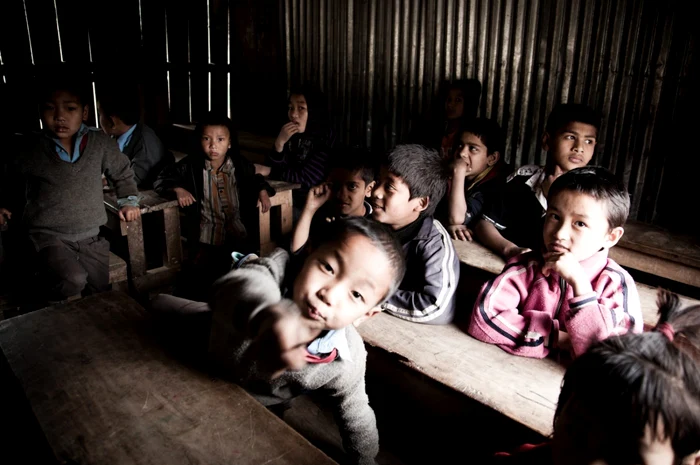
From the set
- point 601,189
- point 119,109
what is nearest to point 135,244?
point 119,109

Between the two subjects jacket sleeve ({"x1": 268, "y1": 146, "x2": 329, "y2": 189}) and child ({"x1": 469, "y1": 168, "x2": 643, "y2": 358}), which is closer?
child ({"x1": 469, "y1": 168, "x2": 643, "y2": 358})

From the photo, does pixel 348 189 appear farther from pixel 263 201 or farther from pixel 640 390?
pixel 640 390

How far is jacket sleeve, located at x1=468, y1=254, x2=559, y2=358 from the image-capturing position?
83.0 inches

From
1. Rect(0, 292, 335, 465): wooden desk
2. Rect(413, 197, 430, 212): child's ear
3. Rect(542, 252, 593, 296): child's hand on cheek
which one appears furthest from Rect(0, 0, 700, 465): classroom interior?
Rect(413, 197, 430, 212): child's ear

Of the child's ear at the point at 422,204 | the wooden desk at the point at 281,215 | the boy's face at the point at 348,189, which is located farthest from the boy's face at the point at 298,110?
the child's ear at the point at 422,204

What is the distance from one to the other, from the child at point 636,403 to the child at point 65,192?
3.04 metres

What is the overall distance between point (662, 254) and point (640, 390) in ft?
8.23

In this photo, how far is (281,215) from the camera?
425 cm

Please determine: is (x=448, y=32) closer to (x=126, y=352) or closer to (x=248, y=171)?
(x=248, y=171)

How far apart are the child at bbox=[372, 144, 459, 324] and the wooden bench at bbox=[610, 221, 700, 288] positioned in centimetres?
139

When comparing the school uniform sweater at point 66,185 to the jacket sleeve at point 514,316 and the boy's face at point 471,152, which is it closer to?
the boy's face at point 471,152

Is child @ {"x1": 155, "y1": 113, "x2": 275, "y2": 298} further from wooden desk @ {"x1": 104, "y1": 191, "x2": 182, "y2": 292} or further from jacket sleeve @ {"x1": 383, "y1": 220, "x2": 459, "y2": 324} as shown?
jacket sleeve @ {"x1": 383, "y1": 220, "x2": 459, "y2": 324}

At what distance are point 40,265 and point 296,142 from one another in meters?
2.29

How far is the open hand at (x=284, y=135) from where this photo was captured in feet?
14.5
